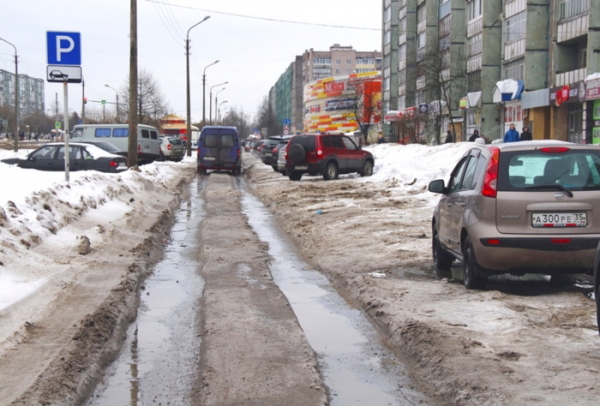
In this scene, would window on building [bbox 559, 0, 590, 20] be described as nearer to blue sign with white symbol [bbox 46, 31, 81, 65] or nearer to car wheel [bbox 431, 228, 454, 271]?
blue sign with white symbol [bbox 46, 31, 81, 65]

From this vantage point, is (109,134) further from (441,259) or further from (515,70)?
(441,259)

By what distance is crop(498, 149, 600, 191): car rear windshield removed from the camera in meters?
7.71

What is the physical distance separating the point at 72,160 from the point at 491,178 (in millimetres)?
19511

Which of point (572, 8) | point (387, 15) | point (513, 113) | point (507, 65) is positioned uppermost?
point (387, 15)

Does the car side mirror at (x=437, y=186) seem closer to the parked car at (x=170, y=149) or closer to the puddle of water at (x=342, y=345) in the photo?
the puddle of water at (x=342, y=345)

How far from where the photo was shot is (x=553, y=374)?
4.98 m

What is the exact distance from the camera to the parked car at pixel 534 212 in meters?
7.57

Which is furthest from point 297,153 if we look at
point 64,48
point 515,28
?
point 515,28

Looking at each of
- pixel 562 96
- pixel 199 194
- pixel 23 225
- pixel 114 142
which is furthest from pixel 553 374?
pixel 562 96

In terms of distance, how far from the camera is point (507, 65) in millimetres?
54031

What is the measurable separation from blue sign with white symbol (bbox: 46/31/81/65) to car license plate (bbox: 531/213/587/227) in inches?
400

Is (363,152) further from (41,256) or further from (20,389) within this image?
(20,389)

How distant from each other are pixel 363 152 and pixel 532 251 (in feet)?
74.2

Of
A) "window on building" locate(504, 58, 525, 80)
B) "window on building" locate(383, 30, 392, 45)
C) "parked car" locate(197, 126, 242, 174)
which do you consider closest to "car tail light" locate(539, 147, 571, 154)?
"parked car" locate(197, 126, 242, 174)
